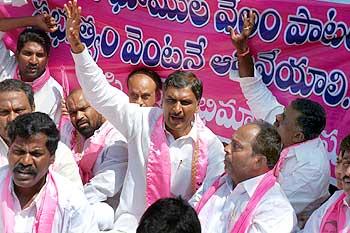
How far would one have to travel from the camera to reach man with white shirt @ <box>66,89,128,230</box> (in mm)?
4609

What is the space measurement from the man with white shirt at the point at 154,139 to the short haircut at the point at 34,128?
83cm

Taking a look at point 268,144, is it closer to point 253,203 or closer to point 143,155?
point 253,203

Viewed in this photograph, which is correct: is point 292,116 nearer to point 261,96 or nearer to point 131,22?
point 261,96

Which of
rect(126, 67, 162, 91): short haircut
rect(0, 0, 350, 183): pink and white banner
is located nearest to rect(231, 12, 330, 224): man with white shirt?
rect(0, 0, 350, 183): pink and white banner

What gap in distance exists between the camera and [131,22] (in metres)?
5.30

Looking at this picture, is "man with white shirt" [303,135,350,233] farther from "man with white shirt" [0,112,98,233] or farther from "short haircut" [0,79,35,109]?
"short haircut" [0,79,35,109]

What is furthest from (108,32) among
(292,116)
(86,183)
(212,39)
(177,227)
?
(177,227)

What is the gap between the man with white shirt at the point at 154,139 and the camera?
14.4 ft

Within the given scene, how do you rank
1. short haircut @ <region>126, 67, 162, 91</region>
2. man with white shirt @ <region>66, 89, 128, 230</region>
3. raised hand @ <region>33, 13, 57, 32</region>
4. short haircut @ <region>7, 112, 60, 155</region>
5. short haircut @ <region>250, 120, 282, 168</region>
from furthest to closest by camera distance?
raised hand @ <region>33, 13, 57, 32</region> → short haircut @ <region>126, 67, 162, 91</region> → man with white shirt @ <region>66, 89, 128, 230</region> → short haircut @ <region>250, 120, 282, 168</region> → short haircut @ <region>7, 112, 60, 155</region>

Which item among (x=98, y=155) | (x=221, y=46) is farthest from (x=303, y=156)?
(x=98, y=155)

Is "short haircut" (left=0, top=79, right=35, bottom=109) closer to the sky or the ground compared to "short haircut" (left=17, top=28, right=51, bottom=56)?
closer to the ground

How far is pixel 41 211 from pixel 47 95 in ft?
6.07

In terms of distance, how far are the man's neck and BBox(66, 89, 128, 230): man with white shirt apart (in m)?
0.82

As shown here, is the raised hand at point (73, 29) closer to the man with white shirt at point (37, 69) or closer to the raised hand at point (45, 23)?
the man with white shirt at point (37, 69)
